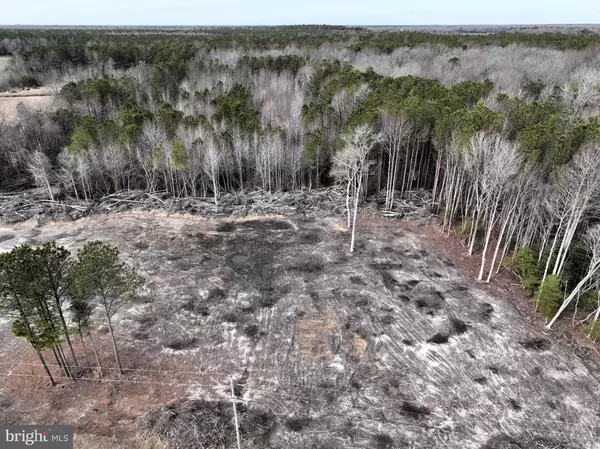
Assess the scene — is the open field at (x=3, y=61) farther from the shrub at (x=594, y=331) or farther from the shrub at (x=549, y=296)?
the shrub at (x=594, y=331)

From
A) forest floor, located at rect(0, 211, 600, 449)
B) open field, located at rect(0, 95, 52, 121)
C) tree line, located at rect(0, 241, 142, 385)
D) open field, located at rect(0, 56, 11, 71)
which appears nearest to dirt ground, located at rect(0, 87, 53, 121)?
open field, located at rect(0, 95, 52, 121)

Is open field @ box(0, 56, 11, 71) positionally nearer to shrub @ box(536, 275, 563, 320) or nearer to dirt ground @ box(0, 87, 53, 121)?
dirt ground @ box(0, 87, 53, 121)

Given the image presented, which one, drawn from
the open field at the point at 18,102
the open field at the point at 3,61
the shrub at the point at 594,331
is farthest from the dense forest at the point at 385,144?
the open field at the point at 3,61

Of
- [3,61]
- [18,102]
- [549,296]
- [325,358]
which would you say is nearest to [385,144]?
[549,296]

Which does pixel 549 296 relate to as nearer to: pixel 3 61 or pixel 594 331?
pixel 594 331

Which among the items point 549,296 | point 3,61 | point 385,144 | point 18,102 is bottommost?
point 549,296

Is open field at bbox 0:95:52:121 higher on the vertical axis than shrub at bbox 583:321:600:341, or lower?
higher

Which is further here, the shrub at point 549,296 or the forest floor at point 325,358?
the shrub at point 549,296
